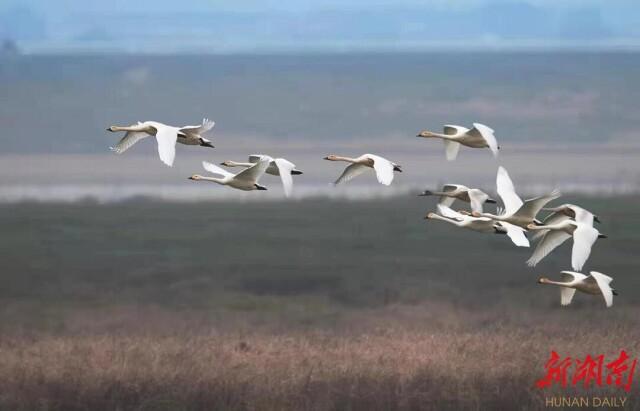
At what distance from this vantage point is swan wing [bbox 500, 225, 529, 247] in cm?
1947

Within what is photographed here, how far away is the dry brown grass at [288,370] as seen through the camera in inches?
1005

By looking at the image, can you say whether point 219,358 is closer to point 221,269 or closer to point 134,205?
point 221,269

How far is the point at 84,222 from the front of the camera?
139ft

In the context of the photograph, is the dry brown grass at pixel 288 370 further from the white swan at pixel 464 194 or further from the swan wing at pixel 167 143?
the swan wing at pixel 167 143

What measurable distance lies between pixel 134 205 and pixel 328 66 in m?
35.9

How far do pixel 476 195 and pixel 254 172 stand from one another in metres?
2.77

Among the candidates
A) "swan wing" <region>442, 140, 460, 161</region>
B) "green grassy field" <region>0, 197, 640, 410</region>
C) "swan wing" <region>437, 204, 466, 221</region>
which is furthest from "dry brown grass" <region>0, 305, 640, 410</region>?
"swan wing" <region>442, 140, 460, 161</region>

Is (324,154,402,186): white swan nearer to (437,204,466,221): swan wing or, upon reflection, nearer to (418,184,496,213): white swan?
(418,184,496,213): white swan

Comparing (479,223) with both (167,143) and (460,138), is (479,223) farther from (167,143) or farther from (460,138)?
(167,143)

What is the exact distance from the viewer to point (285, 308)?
109 ft

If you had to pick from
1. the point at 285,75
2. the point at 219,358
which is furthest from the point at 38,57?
the point at 219,358

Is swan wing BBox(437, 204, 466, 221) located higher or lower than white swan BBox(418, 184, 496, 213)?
lower

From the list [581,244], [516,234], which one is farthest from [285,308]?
[581,244]

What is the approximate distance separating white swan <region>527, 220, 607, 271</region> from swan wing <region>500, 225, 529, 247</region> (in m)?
0.14
